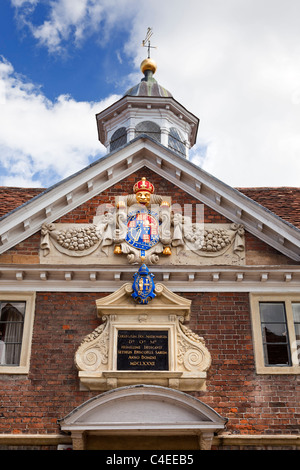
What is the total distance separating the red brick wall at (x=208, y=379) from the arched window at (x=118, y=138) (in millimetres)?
7535

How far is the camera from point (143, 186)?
13.8 metres

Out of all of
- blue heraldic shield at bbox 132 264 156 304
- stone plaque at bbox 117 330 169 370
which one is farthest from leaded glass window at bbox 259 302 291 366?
blue heraldic shield at bbox 132 264 156 304

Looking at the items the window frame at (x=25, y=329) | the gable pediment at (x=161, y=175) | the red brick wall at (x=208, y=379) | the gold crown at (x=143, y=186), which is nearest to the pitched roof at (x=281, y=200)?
the gable pediment at (x=161, y=175)

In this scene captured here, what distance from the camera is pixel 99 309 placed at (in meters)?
12.4

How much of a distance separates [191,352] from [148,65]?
12.4 meters

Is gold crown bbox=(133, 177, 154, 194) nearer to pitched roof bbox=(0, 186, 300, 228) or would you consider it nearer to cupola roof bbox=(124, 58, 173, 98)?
pitched roof bbox=(0, 186, 300, 228)

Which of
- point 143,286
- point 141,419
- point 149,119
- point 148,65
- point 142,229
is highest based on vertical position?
point 148,65

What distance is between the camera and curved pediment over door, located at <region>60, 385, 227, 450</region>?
1116 centimetres

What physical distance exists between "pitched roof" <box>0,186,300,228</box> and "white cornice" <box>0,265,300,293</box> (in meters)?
2.25

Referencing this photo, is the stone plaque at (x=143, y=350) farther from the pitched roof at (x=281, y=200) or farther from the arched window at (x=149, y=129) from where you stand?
the arched window at (x=149, y=129)

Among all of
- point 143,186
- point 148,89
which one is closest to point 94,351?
point 143,186

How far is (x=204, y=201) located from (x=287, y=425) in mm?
5261

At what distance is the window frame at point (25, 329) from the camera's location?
12062 millimetres

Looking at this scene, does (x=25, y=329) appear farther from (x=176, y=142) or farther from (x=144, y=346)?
(x=176, y=142)
